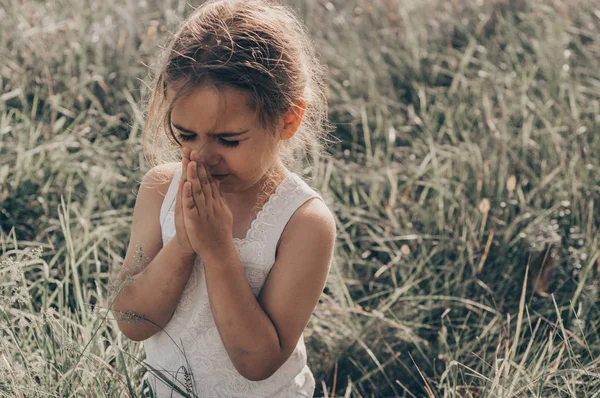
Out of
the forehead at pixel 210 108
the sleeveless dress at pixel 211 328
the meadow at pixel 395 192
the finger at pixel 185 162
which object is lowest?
the meadow at pixel 395 192

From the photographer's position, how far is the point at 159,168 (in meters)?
2.05

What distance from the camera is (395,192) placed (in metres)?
3.26

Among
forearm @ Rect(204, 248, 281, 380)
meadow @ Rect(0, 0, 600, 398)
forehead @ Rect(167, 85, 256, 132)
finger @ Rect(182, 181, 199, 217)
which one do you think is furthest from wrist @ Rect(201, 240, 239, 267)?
meadow @ Rect(0, 0, 600, 398)

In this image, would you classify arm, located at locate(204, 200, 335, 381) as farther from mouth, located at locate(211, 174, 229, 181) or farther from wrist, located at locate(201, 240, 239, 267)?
mouth, located at locate(211, 174, 229, 181)

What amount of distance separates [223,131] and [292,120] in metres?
0.24

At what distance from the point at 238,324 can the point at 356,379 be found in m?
1.07

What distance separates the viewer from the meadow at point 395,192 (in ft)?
7.62

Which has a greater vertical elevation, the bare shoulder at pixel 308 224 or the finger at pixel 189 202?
the finger at pixel 189 202

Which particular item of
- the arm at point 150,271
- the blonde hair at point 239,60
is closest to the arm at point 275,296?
the arm at point 150,271

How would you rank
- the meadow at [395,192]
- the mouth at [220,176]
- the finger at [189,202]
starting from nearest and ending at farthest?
the finger at [189,202], the mouth at [220,176], the meadow at [395,192]

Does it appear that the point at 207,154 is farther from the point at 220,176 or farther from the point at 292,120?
the point at 292,120

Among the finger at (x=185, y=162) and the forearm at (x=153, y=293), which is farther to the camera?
the forearm at (x=153, y=293)

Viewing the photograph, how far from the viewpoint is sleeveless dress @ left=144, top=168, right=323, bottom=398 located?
1.87 metres

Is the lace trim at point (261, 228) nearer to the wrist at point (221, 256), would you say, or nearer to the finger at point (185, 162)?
the wrist at point (221, 256)
